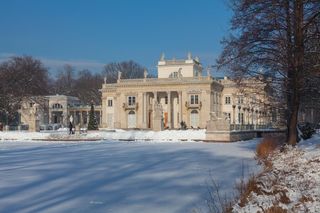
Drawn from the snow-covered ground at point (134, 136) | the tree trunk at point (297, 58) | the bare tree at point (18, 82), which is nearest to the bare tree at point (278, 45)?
the tree trunk at point (297, 58)

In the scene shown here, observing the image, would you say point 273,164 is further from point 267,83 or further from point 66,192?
point 267,83

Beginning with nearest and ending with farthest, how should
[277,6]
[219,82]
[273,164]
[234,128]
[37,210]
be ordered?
[37,210] < [273,164] < [277,6] < [234,128] < [219,82]

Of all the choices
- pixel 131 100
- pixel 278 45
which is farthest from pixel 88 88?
pixel 278 45

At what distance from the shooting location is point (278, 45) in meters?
19.7

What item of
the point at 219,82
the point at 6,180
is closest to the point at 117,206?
the point at 6,180

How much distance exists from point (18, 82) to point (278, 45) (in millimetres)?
45058

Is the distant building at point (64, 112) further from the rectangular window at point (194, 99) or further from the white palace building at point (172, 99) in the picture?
the rectangular window at point (194, 99)

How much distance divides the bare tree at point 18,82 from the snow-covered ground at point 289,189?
50.0 m

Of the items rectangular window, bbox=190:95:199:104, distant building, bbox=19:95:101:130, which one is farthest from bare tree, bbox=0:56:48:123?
distant building, bbox=19:95:101:130

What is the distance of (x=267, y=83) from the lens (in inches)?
845

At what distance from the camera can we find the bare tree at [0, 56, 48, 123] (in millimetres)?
57625

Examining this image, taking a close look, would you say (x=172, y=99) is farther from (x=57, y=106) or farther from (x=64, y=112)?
(x=57, y=106)

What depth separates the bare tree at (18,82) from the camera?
5762 cm

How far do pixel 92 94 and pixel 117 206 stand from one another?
91.6 meters
